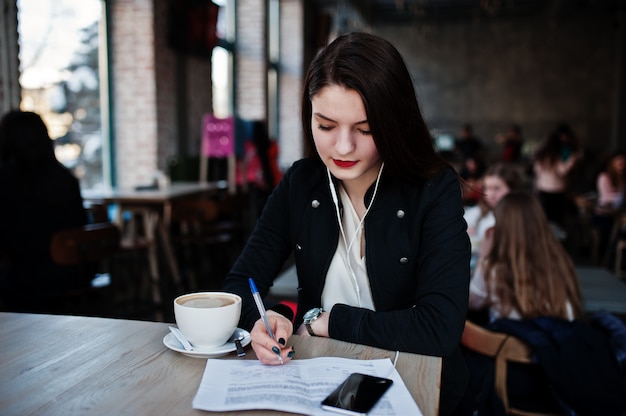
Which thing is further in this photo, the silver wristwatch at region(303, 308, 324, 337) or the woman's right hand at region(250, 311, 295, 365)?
the silver wristwatch at region(303, 308, 324, 337)

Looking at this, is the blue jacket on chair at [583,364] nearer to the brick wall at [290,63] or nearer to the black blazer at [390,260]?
the black blazer at [390,260]

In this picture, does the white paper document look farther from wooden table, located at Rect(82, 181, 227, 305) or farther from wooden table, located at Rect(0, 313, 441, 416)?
wooden table, located at Rect(82, 181, 227, 305)

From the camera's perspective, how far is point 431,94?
1417cm

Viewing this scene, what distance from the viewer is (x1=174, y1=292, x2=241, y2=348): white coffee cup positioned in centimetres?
97

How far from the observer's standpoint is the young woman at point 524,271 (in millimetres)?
2049

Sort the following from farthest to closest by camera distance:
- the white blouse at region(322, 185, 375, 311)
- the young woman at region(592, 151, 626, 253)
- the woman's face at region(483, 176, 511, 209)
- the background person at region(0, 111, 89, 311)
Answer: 1. the young woman at region(592, 151, 626, 253)
2. the woman's face at region(483, 176, 511, 209)
3. the background person at region(0, 111, 89, 311)
4. the white blouse at region(322, 185, 375, 311)

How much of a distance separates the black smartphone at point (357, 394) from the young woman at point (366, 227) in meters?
0.15

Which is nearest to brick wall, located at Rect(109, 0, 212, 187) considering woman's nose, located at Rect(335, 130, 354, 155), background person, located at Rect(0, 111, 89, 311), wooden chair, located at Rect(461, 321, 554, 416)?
background person, located at Rect(0, 111, 89, 311)

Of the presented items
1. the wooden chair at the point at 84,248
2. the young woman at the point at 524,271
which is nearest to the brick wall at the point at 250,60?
the wooden chair at the point at 84,248

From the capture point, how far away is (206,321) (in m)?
0.97

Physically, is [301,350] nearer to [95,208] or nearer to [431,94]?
[95,208]

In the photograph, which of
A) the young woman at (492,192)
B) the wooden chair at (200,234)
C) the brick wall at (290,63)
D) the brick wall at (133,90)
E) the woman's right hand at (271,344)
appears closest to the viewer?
the woman's right hand at (271,344)

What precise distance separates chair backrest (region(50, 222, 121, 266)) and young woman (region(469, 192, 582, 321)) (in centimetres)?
198

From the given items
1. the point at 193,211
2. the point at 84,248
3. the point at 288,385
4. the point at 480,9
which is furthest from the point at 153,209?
the point at 480,9
